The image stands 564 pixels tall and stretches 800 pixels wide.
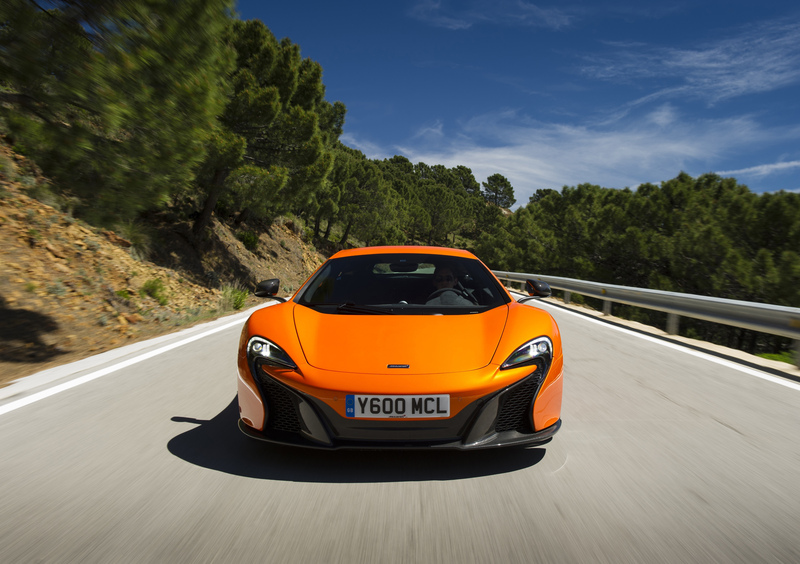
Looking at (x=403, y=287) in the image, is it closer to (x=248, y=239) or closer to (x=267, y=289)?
(x=267, y=289)

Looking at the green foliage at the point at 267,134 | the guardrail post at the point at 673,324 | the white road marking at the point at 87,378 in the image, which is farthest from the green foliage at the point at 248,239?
the guardrail post at the point at 673,324

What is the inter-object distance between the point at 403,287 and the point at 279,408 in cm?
191

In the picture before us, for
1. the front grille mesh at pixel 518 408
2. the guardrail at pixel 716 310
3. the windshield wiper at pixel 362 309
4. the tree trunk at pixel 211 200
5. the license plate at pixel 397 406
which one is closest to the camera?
the license plate at pixel 397 406

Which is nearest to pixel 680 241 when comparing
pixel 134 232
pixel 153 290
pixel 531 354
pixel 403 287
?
pixel 153 290

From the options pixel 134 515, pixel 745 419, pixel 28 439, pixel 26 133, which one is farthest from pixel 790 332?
pixel 26 133

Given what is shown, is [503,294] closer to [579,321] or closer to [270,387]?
[270,387]

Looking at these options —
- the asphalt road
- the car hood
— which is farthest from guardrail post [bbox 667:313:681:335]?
the car hood

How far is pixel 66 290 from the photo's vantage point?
8.01m

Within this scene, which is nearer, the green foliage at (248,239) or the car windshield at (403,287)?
the car windshield at (403,287)

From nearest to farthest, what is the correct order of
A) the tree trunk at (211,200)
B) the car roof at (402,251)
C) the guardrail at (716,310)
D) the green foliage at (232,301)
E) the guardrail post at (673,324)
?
1. the car roof at (402,251)
2. the guardrail at (716,310)
3. the guardrail post at (673,324)
4. the green foliage at (232,301)
5. the tree trunk at (211,200)

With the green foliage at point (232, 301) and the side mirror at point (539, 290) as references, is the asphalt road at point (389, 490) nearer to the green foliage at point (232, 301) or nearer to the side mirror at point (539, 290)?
the side mirror at point (539, 290)

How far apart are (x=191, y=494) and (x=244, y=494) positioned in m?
0.24

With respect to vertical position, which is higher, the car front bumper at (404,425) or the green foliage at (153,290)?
the car front bumper at (404,425)

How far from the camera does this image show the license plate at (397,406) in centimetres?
256
